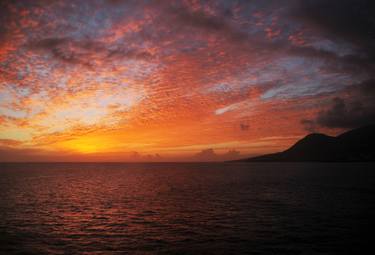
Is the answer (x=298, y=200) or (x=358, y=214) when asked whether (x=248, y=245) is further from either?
(x=298, y=200)

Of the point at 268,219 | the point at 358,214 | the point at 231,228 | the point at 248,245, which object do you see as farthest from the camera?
the point at 358,214

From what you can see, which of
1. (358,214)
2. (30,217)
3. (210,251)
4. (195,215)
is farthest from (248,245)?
(30,217)

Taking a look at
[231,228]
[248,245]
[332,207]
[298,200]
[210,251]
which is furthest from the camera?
[298,200]

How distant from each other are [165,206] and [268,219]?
21351 millimetres

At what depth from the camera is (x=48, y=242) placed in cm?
3025

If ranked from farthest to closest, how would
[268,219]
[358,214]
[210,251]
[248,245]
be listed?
1. [358,214]
2. [268,219]
3. [248,245]
4. [210,251]

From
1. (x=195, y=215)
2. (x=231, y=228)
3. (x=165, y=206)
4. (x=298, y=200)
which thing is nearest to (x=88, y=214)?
(x=165, y=206)

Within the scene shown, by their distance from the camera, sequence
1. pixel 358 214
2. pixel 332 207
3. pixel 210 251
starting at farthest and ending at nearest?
1. pixel 332 207
2. pixel 358 214
3. pixel 210 251

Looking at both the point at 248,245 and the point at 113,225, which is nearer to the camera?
the point at 248,245

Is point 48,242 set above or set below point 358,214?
above

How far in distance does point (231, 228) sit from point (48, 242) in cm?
2242

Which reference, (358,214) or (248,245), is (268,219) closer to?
(248,245)

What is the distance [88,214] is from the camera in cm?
4606

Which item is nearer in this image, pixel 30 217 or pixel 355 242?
pixel 355 242
